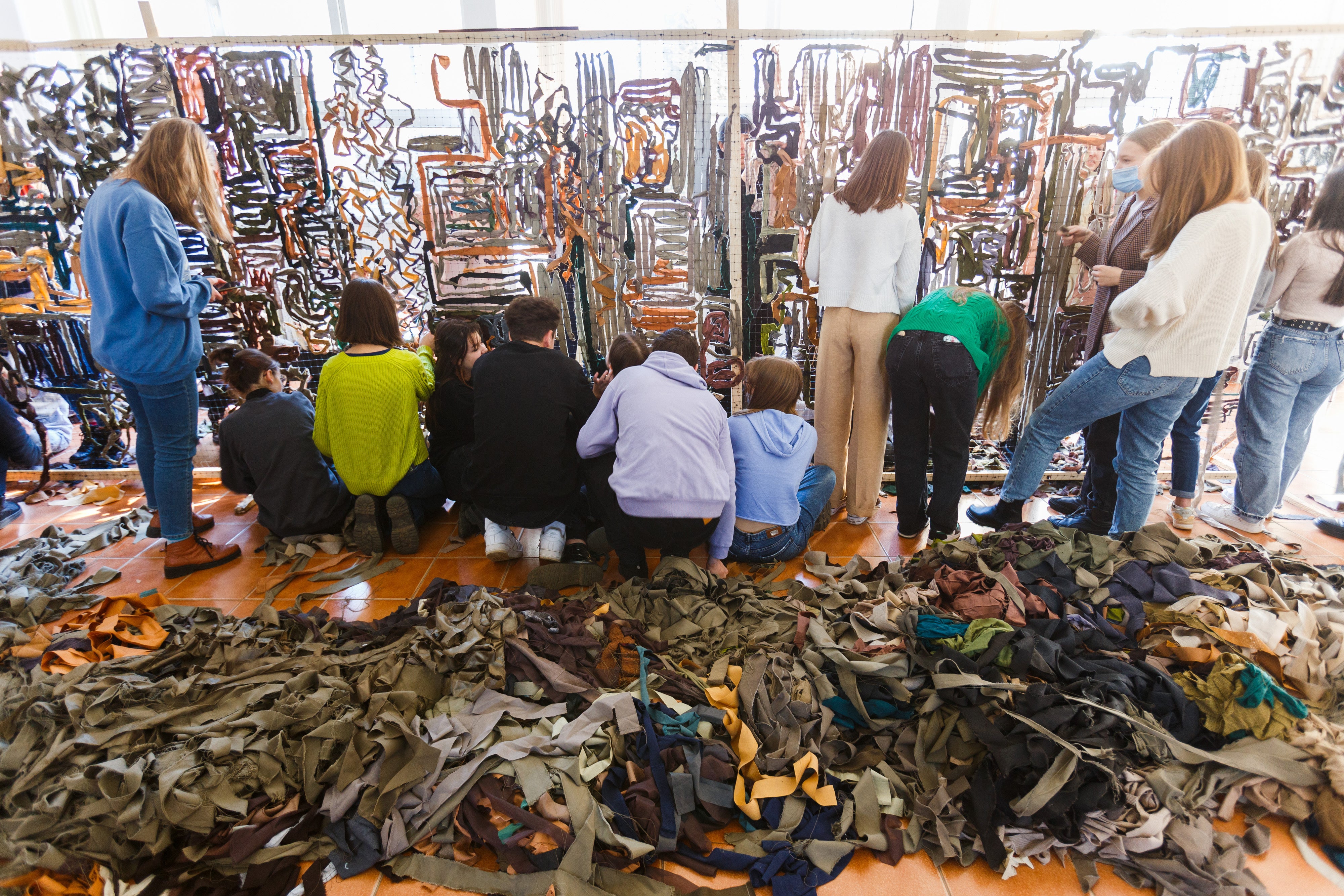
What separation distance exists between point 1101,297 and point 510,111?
9.43 ft

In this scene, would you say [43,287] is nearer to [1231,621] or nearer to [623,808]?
[623,808]

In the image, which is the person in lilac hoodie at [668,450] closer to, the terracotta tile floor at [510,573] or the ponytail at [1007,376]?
the terracotta tile floor at [510,573]

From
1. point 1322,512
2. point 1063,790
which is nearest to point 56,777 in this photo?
point 1063,790

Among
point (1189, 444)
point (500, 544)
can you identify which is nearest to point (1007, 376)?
point (1189, 444)

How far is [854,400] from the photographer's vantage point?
3207 mm

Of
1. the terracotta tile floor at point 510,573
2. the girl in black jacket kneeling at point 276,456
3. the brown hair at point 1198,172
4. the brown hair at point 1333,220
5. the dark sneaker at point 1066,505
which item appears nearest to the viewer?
the terracotta tile floor at point 510,573

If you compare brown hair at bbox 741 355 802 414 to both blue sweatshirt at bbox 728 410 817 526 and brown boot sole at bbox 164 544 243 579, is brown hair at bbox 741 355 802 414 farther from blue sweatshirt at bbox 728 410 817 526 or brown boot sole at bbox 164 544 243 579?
brown boot sole at bbox 164 544 243 579

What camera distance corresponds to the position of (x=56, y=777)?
173 centimetres

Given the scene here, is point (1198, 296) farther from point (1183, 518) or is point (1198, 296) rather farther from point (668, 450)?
point (668, 450)

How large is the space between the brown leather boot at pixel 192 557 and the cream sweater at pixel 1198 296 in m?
3.83

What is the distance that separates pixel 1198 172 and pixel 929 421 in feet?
4.16

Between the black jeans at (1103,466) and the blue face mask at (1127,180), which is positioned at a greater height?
the blue face mask at (1127,180)

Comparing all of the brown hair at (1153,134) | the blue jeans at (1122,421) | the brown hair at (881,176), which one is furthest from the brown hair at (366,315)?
the brown hair at (1153,134)

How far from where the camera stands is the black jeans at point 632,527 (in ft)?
8.48
